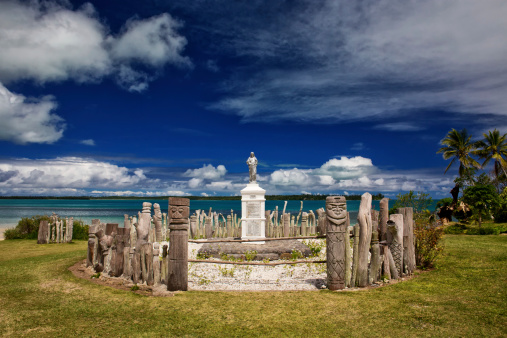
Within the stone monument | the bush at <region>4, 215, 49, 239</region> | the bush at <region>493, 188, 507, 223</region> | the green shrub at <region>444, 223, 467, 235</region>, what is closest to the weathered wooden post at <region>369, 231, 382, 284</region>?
the stone monument

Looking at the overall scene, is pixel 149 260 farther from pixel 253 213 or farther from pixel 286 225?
pixel 286 225

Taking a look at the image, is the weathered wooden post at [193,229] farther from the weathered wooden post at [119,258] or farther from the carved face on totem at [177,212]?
the carved face on totem at [177,212]

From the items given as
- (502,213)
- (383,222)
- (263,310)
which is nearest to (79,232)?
(263,310)

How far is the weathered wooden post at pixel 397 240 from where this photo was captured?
8992mm

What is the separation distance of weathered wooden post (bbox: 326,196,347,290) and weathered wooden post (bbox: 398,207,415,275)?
92.1 inches

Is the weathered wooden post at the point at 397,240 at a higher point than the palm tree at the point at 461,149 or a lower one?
lower

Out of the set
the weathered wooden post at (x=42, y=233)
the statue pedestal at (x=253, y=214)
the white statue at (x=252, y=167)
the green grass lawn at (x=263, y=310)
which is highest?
the white statue at (x=252, y=167)

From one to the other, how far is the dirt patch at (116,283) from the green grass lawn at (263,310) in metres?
0.24

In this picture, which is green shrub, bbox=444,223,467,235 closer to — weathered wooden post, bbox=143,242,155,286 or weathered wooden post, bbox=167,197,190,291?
weathered wooden post, bbox=167,197,190,291

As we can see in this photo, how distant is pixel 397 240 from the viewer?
9.05 metres

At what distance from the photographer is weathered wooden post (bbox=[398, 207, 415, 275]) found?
9.31m

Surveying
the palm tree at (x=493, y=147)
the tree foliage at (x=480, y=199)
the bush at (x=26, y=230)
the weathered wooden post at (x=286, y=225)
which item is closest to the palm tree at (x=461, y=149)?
the palm tree at (x=493, y=147)

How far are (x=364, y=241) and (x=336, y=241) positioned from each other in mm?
710

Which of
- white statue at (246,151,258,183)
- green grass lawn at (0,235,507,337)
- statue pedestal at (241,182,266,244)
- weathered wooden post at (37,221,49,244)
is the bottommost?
green grass lawn at (0,235,507,337)
